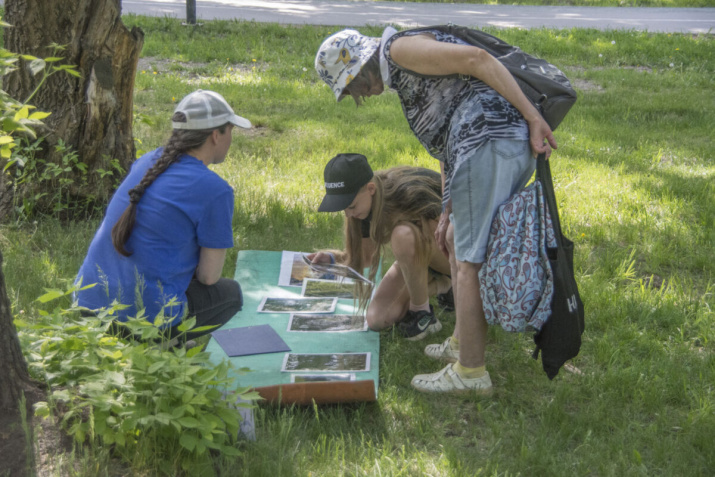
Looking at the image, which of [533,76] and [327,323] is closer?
[533,76]

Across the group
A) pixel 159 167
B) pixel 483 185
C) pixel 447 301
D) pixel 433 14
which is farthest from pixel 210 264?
pixel 433 14

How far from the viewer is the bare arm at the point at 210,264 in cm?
280

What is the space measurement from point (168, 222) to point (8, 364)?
766 millimetres

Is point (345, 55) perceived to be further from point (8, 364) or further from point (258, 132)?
point (258, 132)

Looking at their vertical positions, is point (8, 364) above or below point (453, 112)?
below

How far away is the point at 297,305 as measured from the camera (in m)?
3.92

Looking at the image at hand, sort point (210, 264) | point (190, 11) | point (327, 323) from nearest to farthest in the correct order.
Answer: point (210, 264) < point (327, 323) < point (190, 11)

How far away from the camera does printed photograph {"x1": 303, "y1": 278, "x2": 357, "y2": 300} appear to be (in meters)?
4.08

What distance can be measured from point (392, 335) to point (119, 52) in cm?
241

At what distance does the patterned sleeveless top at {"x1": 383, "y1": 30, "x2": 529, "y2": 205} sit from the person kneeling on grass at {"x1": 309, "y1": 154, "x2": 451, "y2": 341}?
0.51m

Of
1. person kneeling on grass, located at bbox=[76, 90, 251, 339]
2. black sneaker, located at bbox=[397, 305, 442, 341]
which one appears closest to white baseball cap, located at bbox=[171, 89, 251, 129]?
person kneeling on grass, located at bbox=[76, 90, 251, 339]

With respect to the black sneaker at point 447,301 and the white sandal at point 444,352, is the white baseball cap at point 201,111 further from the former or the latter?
the black sneaker at point 447,301

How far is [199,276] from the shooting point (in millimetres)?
2906

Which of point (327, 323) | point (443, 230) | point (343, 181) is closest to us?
point (443, 230)
